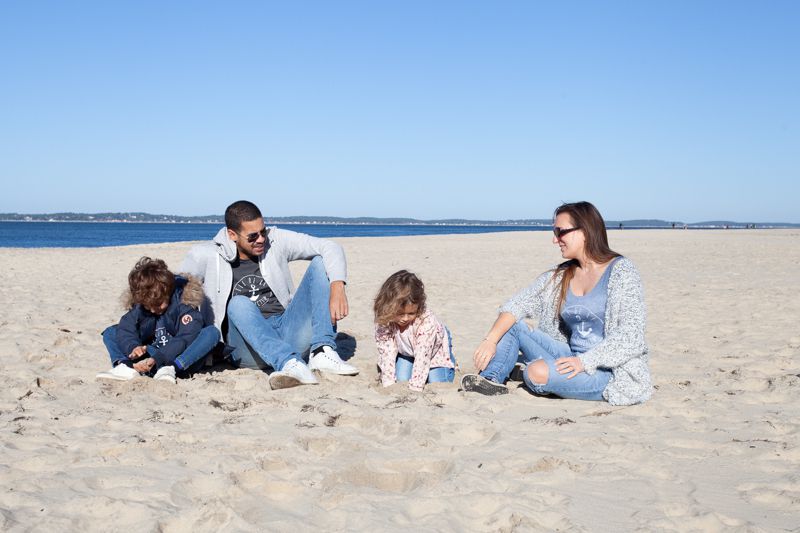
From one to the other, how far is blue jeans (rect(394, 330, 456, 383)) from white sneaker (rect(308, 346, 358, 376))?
0.37 meters

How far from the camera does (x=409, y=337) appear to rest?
5.00 metres

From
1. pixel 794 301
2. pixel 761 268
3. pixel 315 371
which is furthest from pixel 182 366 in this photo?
pixel 761 268

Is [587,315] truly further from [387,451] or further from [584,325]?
[387,451]

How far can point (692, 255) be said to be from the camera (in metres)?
20.7

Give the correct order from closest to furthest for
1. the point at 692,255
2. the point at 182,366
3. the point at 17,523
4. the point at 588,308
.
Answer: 1. the point at 17,523
2. the point at 588,308
3. the point at 182,366
4. the point at 692,255

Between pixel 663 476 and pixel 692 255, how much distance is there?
1909 centimetres

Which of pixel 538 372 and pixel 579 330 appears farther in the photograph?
pixel 579 330

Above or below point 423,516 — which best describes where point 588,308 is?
above

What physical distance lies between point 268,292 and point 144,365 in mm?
1184

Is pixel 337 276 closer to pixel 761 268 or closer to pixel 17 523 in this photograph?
pixel 17 523

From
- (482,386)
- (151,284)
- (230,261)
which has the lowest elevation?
(482,386)

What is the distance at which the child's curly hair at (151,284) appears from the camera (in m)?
4.91

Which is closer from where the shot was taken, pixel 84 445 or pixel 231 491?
pixel 231 491

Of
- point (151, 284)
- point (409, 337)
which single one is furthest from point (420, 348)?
point (151, 284)
